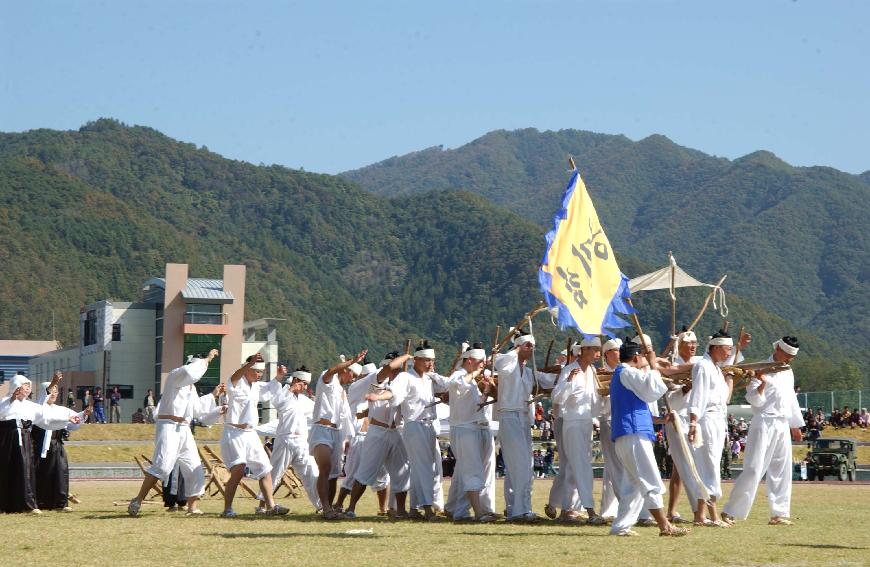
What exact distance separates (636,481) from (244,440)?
5.29m

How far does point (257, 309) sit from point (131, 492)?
3691 inches

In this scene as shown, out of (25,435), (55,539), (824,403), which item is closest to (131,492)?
(25,435)

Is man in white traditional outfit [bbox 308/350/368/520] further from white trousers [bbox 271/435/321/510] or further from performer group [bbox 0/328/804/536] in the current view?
white trousers [bbox 271/435/321/510]

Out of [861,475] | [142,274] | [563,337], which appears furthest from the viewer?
[142,274]

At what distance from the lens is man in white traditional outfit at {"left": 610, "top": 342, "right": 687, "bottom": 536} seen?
1262 centimetres

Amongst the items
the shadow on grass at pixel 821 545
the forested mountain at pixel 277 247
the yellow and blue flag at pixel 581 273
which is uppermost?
the forested mountain at pixel 277 247

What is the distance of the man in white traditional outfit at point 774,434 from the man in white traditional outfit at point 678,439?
574 millimetres

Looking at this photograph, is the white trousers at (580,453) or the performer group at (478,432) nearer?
the performer group at (478,432)

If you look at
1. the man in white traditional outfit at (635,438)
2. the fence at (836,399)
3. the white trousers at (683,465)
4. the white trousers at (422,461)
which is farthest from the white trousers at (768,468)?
the fence at (836,399)

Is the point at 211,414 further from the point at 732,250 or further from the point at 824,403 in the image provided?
the point at 732,250

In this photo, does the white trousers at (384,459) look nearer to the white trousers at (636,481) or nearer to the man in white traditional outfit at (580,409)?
Result: the man in white traditional outfit at (580,409)

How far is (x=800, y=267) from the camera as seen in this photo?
17812cm

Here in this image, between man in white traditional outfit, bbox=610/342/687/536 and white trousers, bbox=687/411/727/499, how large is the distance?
178cm

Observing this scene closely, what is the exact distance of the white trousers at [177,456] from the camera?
16.1 metres
